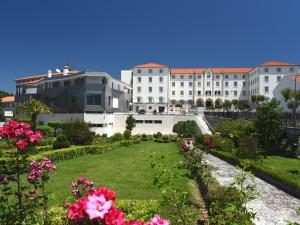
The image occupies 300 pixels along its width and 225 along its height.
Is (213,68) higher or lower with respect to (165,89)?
higher

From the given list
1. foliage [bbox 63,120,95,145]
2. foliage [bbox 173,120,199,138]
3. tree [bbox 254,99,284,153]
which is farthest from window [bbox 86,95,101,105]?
tree [bbox 254,99,284,153]

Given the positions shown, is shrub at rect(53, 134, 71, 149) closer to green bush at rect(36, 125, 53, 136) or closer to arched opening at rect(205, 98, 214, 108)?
green bush at rect(36, 125, 53, 136)

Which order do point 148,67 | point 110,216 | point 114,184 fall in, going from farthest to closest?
point 148,67 → point 114,184 → point 110,216

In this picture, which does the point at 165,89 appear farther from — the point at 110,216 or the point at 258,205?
the point at 110,216

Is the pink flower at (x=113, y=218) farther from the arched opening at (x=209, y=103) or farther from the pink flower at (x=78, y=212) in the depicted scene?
the arched opening at (x=209, y=103)

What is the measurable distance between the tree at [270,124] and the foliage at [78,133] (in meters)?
18.2

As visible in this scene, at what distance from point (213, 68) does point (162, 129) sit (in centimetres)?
4841

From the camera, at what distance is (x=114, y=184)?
1572 cm

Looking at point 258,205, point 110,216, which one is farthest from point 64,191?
point 110,216

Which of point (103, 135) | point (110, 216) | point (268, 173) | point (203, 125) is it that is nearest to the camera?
point (110, 216)

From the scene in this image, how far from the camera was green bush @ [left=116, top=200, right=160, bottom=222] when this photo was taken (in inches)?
349

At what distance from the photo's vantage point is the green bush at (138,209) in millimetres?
8875

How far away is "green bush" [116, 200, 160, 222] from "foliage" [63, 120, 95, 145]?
2424 cm

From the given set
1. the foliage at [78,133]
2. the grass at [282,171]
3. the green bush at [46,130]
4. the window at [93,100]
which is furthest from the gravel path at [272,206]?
the window at [93,100]
